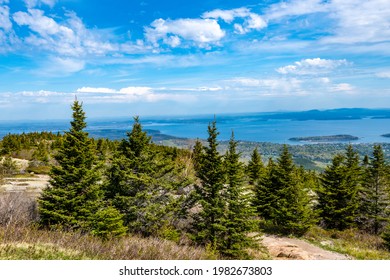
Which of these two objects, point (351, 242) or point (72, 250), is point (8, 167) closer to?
point (72, 250)

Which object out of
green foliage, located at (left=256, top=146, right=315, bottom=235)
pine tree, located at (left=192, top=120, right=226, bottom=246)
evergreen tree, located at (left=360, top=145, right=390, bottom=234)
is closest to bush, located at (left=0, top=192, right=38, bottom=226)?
pine tree, located at (left=192, top=120, right=226, bottom=246)

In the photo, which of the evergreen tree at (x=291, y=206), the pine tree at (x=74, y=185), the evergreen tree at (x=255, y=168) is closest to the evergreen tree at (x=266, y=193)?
the evergreen tree at (x=291, y=206)

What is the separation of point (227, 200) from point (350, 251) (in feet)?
32.8

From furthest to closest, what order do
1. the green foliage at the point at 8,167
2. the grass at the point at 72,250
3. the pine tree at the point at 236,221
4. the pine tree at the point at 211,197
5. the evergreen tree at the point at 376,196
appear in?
the green foliage at the point at 8,167, the evergreen tree at the point at 376,196, the pine tree at the point at 211,197, the pine tree at the point at 236,221, the grass at the point at 72,250

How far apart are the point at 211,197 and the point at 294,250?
690cm

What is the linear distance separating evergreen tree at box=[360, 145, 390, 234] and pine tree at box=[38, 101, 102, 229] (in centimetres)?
2368

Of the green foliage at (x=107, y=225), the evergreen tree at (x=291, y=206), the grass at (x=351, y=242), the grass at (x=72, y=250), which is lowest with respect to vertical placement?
the grass at (x=351, y=242)

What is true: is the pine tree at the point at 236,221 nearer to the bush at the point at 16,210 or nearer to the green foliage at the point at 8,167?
the bush at the point at 16,210

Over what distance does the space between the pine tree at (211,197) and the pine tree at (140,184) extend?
5.78 feet

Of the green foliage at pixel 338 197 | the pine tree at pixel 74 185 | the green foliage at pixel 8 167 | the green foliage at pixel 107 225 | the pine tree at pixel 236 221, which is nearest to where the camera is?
the green foliage at pixel 107 225

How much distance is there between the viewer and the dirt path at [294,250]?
18.5m

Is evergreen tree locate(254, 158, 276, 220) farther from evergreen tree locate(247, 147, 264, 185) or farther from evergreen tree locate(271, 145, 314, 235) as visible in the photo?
evergreen tree locate(247, 147, 264, 185)

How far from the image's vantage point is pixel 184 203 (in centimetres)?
1822

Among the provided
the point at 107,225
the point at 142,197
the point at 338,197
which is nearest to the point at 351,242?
the point at 338,197
